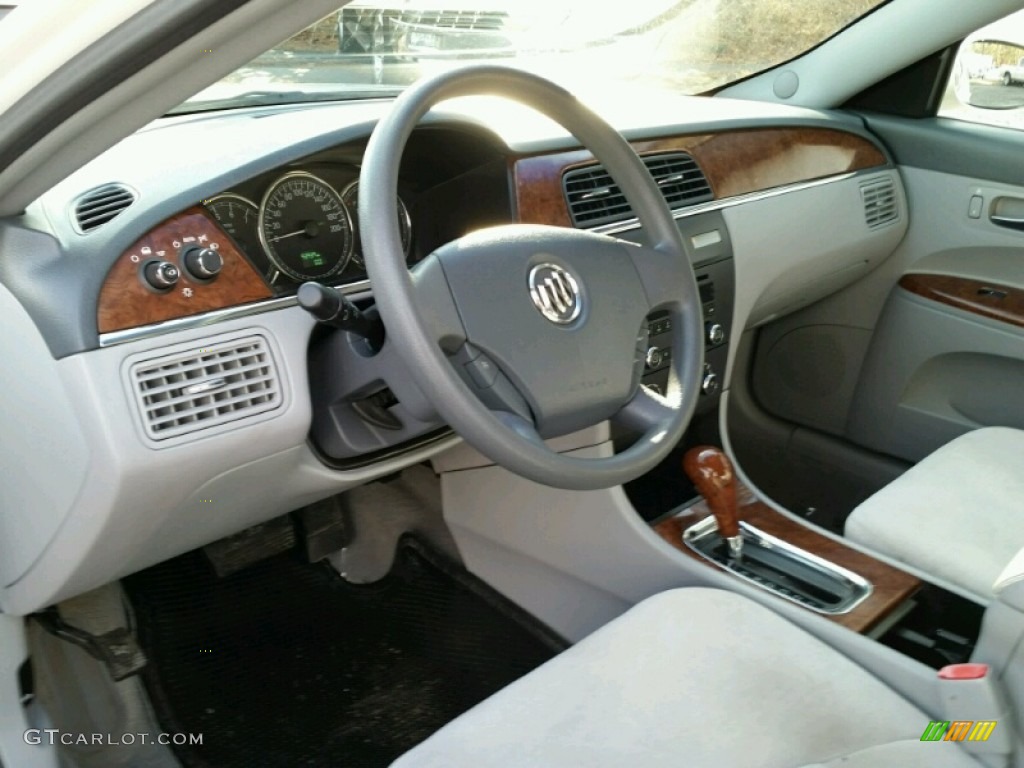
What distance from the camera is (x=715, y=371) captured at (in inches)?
76.4

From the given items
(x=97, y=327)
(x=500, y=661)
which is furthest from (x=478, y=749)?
(x=500, y=661)

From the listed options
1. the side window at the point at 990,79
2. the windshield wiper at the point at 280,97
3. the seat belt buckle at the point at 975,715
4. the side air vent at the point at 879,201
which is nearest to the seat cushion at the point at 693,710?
the seat belt buckle at the point at 975,715

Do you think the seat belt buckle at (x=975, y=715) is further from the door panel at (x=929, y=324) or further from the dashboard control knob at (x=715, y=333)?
the door panel at (x=929, y=324)

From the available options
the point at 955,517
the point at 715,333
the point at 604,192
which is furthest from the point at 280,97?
the point at 955,517

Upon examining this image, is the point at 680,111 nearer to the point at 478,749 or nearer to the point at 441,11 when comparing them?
the point at 441,11

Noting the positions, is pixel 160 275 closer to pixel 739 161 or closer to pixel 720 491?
pixel 720 491

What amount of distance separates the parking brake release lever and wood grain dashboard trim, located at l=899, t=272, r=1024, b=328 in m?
1.52

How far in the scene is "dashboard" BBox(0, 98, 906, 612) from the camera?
1144mm

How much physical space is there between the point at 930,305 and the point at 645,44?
0.90m

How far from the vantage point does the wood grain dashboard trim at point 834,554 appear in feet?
4.89

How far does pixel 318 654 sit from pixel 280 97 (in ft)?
3.43

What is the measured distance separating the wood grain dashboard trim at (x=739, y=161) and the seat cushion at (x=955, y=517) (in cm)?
66

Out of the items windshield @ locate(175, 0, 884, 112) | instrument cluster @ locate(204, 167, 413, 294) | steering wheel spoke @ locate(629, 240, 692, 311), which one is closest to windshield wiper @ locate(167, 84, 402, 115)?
windshield @ locate(175, 0, 884, 112)

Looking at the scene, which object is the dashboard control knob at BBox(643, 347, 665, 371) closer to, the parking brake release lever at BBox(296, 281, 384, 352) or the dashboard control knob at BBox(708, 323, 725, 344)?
the dashboard control knob at BBox(708, 323, 725, 344)
